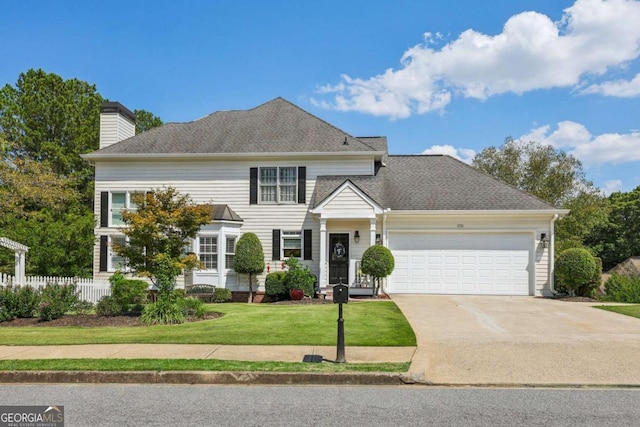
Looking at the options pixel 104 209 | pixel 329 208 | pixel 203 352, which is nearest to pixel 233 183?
pixel 329 208

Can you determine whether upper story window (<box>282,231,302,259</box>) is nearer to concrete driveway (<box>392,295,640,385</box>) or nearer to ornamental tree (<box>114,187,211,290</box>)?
concrete driveway (<box>392,295,640,385</box>)

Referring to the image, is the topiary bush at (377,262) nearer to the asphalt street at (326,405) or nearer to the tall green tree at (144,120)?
the asphalt street at (326,405)

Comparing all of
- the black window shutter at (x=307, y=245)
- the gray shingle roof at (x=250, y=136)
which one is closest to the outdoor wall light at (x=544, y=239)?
the gray shingle roof at (x=250, y=136)

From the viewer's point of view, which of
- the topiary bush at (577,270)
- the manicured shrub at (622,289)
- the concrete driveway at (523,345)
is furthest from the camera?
the manicured shrub at (622,289)

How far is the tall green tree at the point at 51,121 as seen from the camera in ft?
94.2

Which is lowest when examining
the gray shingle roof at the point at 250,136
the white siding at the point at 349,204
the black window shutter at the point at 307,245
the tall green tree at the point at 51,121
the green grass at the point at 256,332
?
the green grass at the point at 256,332

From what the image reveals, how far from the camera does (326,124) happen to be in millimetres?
20234

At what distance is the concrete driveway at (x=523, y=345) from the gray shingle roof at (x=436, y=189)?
4.75 m

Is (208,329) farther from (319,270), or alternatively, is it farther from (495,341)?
(319,270)

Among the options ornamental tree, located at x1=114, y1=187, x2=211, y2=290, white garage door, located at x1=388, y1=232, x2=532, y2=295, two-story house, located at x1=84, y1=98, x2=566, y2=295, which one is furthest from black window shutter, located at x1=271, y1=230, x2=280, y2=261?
ornamental tree, located at x1=114, y1=187, x2=211, y2=290

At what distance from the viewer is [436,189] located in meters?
19.1

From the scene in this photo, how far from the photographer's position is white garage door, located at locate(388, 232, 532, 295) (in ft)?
58.4

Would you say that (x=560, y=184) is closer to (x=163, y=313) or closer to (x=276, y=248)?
(x=276, y=248)

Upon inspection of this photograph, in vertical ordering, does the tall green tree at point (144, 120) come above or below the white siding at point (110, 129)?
above
